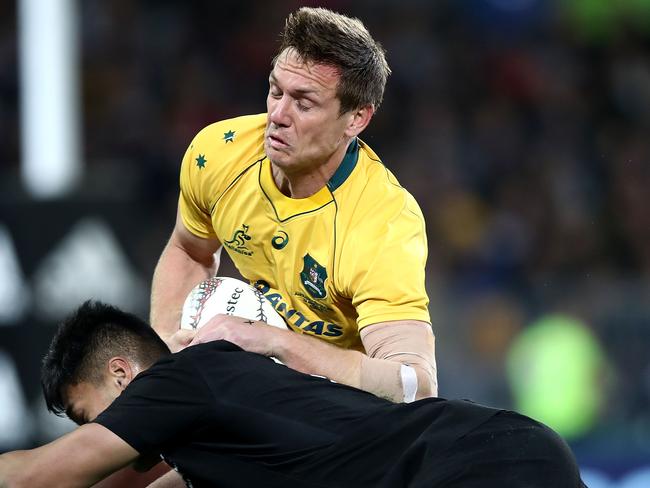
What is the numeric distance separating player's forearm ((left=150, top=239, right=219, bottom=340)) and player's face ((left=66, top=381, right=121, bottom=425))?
3.05 feet

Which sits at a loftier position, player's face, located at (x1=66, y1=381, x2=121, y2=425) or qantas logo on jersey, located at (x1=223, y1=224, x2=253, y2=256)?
qantas logo on jersey, located at (x1=223, y1=224, x2=253, y2=256)

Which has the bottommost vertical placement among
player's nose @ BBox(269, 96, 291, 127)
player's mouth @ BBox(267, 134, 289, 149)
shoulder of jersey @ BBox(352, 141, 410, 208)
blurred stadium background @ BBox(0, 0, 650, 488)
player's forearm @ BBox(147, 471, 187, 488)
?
blurred stadium background @ BBox(0, 0, 650, 488)

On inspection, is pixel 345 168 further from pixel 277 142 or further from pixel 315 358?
pixel 315 358

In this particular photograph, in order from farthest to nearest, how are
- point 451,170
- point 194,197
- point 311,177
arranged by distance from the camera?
point 451,170
point 194,197
point 311,177

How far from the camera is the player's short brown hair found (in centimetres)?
363

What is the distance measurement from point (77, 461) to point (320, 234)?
3.73 feet

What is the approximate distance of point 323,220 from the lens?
146 inches

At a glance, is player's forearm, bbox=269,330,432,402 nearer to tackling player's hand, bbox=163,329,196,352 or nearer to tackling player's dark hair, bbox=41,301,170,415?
tackling player's hand, bbox=163,329,196,352

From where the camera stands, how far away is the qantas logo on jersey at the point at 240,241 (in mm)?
3854

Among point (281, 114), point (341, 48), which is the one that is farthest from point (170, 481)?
point (341, 48)

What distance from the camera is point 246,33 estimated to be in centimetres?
983

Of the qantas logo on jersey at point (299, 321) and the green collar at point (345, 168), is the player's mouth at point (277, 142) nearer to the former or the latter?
the green collar at point (345, 168)

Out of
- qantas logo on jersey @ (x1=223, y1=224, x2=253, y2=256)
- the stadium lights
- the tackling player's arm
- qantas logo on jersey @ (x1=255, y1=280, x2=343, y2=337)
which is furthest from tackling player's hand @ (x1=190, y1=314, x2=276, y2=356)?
the stadium lights

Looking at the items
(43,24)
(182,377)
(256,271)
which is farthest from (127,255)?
(182,377)
